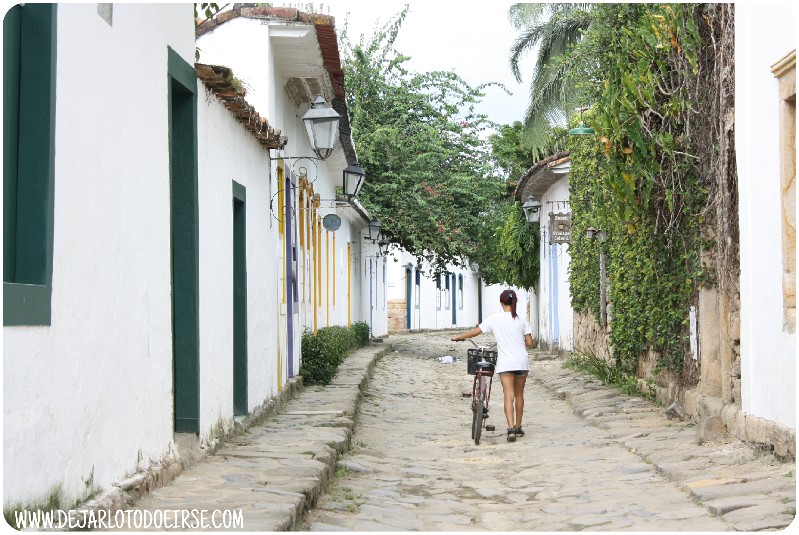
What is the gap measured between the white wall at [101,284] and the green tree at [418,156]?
16.4 m

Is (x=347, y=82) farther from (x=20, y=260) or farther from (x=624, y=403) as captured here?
(x=20, y=260)

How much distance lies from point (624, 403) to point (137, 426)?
7.01 meters

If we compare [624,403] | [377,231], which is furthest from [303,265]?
[377,231]

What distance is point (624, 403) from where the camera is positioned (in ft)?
38.9

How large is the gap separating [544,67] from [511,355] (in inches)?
674

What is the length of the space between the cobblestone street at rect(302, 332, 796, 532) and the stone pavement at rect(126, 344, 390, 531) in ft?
0.61

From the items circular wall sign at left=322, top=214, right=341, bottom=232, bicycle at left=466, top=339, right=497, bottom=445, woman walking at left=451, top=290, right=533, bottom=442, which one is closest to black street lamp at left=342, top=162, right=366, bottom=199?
circular wall sign at left=322, top=214, right=341, bottom=232

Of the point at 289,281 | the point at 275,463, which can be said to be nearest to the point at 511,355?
the point at 275,463

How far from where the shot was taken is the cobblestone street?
6.20m

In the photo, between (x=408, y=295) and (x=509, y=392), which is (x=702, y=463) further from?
(x=408, y=295)

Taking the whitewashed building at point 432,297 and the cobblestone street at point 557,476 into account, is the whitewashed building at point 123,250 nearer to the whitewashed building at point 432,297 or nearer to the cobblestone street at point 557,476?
the cobblestone street at point 557,476

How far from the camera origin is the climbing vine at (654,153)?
962cm

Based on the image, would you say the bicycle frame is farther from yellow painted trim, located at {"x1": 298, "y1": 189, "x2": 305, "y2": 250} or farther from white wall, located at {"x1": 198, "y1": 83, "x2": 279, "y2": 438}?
yellow painted trim, located at {"x1": 298, "y1": 189, "x2": 305, "y2": 250}

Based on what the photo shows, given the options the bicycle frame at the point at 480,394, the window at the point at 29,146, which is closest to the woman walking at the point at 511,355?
the bicycle frame at the point at 480,394
